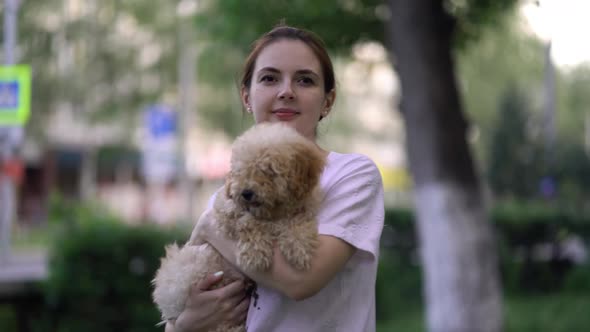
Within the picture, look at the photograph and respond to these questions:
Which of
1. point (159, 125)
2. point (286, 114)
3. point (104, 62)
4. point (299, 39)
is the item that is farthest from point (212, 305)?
point (104, 62)

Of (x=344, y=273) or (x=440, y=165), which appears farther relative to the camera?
(x=440, y=165)

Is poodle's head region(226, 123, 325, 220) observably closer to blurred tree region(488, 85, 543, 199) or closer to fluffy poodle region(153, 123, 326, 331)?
fluffy poodle region(153, 123, 326, 331)

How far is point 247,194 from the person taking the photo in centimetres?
187

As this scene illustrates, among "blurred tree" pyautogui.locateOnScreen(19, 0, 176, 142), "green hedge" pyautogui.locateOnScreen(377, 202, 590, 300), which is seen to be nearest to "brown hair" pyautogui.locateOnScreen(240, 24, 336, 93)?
"green hedge" pyautogui.locateOnScreen(377, 202, 590, 300)

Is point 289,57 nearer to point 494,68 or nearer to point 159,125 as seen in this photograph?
point 159,125

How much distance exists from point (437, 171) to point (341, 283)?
5818 millimetres

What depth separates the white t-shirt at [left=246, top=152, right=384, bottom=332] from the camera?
2.00 m

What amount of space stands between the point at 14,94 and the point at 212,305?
1059 cm

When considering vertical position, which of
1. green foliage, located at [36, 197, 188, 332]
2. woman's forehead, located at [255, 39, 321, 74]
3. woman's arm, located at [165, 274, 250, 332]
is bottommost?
green foliage, located at [36, 197, 188, 332]

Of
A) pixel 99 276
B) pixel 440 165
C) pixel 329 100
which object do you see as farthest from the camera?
pixel 99 276

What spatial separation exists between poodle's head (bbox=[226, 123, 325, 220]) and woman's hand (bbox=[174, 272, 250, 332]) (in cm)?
28

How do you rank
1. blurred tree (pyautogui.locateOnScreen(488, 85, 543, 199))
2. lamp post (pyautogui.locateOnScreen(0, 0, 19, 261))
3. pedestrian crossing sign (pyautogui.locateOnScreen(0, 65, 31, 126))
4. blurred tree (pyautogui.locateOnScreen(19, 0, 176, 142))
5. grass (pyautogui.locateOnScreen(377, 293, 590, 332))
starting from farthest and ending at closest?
blurred tree (pyautogui.locateOnScreen(19, 0, 176, 142))
blurred tree (pyautogui.locateOnScreen(488, 85, 543, 199))
lamp post (pyautogui.locateOnScreen(0, 0, 19, 261))
pedestrian crossing sign (pyautogui.locateOnScreen(0, 65, 31, 126))
grass (pyautogui.locateOnScreen(377, 293, 590, 332))

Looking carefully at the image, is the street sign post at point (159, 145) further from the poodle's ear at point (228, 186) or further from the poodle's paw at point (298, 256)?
the poodle's paw at point (298, 256)

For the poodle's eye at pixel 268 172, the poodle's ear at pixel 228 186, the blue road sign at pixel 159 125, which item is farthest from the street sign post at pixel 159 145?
the poodle's eye at pixel 268 172
